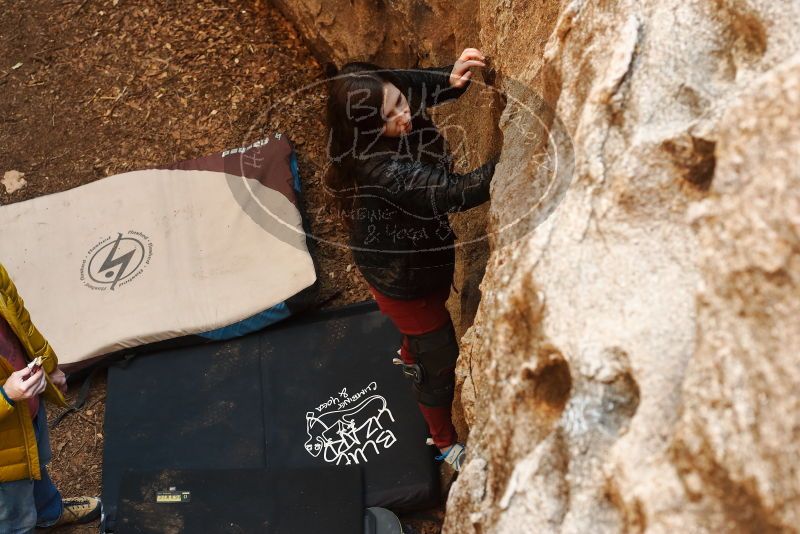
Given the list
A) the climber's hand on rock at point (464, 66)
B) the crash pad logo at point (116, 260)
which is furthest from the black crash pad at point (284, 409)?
the climber's hand on rock at point (464, 66)

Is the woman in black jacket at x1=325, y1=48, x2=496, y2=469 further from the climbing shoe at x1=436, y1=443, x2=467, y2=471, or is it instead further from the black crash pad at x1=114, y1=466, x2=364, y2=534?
the black crash pad at x1=114, y1=466, x2=364, y2=534

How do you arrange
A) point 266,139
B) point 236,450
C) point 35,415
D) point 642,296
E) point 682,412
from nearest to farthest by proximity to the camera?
1. point 682,412
2. point 642,296
3. point 35,415
4. point 236,450
5. point 266,139

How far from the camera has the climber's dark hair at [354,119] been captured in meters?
1.82

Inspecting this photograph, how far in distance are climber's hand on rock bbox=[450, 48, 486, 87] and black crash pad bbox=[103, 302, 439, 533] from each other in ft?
3.88

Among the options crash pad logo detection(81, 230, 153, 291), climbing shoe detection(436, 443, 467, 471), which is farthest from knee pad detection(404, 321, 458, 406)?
crash pad logo detection(81, 230, 153, 291)

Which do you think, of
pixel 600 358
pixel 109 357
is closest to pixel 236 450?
pixel 109 357

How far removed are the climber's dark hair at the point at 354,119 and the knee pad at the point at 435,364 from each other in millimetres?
538

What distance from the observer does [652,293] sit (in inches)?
43.7

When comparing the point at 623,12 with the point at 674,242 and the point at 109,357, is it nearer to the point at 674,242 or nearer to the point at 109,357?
the point at 674,242

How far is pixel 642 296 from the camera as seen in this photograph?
1118 millimetres

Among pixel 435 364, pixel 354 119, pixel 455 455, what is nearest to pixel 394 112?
pixel 354 119

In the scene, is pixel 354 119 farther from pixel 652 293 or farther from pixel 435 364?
pixel 652 293

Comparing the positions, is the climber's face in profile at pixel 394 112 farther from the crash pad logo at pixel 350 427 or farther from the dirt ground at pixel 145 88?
the dirt ground at pixel 145 88

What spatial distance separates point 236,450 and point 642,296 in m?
1.99
